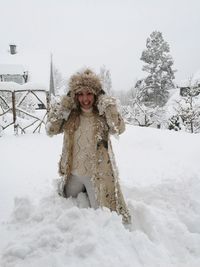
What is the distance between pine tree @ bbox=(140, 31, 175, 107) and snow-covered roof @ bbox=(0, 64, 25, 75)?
1017 cm

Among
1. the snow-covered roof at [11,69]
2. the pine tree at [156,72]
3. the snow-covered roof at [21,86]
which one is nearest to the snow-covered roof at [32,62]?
the snow-covered roof at [11,69]

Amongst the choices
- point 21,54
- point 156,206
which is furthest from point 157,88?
point 156,206

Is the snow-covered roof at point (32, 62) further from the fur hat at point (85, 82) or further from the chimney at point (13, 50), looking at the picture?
the fur hat at point (85, 82)

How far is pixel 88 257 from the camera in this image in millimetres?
2988

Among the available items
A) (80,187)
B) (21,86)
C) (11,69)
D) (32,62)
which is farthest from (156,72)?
(80,187)

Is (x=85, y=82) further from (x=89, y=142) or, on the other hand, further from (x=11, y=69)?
(x=11, y=69)

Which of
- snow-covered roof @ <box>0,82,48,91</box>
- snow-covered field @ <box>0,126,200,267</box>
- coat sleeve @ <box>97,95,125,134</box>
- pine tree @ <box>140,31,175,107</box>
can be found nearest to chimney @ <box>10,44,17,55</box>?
pine tree @ <box>140,31,175,107</box>

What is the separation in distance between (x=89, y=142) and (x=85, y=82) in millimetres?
657

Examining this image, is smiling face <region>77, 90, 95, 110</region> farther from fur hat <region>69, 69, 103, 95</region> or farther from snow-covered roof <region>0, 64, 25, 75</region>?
snow-covered roof <region>0, 64, 25, 75</region>

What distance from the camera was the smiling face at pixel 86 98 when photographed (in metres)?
3.95

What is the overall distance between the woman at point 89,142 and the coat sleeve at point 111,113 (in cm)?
2

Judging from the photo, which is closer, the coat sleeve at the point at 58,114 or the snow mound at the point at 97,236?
the snow mound at the point at 97,236

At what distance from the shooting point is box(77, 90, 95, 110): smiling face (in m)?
3.95

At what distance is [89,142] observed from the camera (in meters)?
4.04
